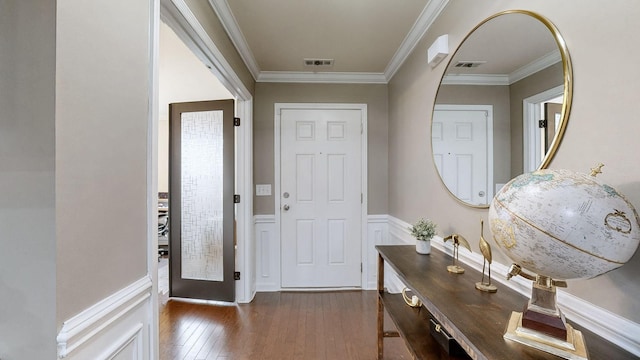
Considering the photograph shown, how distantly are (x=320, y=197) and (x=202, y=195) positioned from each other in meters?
1.24

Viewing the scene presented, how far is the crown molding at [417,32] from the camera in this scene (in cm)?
180

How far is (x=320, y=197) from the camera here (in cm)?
306

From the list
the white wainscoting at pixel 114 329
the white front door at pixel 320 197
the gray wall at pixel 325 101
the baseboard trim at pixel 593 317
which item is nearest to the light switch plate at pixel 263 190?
the gray wall at pixel 325 101

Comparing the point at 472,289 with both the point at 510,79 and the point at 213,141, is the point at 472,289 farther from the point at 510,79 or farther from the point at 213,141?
the point at 213,141

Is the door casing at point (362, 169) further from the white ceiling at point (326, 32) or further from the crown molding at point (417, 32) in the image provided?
the crown molding at point (417, 32)

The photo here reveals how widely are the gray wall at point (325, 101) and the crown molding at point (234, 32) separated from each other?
36 centimetres

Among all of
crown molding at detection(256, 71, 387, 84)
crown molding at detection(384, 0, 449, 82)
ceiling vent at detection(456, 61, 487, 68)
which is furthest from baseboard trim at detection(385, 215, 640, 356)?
crown molding at detection(256, 71, 387, 84)

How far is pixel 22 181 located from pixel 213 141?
7.08 ft

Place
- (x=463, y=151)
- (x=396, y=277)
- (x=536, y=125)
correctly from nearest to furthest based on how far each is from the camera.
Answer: (x=536, y=125) < (x=463, y=151) < (x=396, y=277)

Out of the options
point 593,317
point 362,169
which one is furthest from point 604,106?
point 362,169

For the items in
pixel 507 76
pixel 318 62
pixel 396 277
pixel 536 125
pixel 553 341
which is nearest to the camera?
pixel 553 341

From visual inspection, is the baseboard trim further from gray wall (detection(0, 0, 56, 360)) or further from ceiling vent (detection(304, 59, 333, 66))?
ceiling vent (detection(304, 59, 333, 66))

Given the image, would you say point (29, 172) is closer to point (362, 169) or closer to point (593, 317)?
point (593, 317)

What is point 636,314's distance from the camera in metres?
0.74
